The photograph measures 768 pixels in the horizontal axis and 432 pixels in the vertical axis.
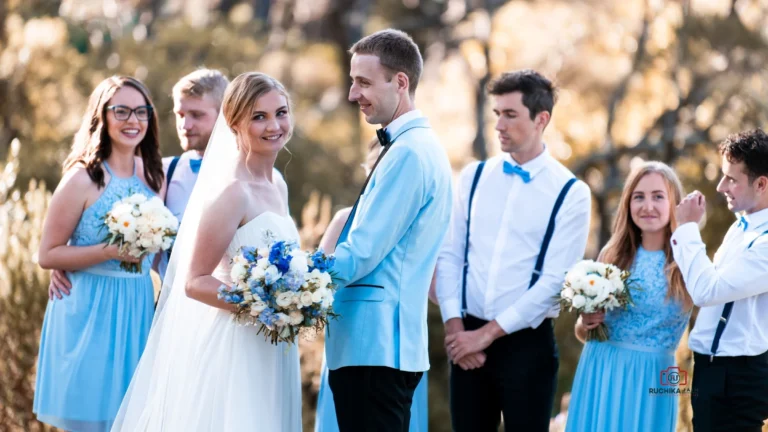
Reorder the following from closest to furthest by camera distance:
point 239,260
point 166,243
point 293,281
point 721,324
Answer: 1. point 293,281
2. point 239,260
3. point 721,324
4. point 166,243

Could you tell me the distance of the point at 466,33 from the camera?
1894 cm

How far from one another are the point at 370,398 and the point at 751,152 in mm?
2240

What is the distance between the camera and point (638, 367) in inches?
202

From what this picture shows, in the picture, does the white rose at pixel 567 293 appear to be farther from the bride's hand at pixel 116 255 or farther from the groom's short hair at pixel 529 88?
the bride's hand at pixel 116 255

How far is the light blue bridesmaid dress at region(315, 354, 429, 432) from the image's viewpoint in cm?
534

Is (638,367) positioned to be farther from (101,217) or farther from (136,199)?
(101,217)

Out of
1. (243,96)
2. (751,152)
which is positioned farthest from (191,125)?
(751,152)

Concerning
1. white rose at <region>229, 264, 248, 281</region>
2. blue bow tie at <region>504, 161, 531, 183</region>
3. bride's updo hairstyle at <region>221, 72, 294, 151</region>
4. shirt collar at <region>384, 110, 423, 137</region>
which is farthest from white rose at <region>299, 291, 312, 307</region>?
blue bow tie at <region>504, 161, 531, 183</region>

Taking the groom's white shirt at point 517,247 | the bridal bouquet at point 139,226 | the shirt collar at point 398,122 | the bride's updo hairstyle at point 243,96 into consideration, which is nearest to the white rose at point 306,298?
the shirt collar at point 398,122

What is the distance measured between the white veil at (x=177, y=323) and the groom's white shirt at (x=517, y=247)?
1.50 metres

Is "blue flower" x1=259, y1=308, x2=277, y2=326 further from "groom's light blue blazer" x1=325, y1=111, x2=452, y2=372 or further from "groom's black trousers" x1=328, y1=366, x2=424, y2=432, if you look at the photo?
"groom's black trousers" x1=328, y1=366, x2=424, y2=432

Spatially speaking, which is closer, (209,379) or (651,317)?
(209,379)

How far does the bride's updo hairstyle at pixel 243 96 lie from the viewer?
14.7ft

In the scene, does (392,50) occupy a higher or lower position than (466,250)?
higher
